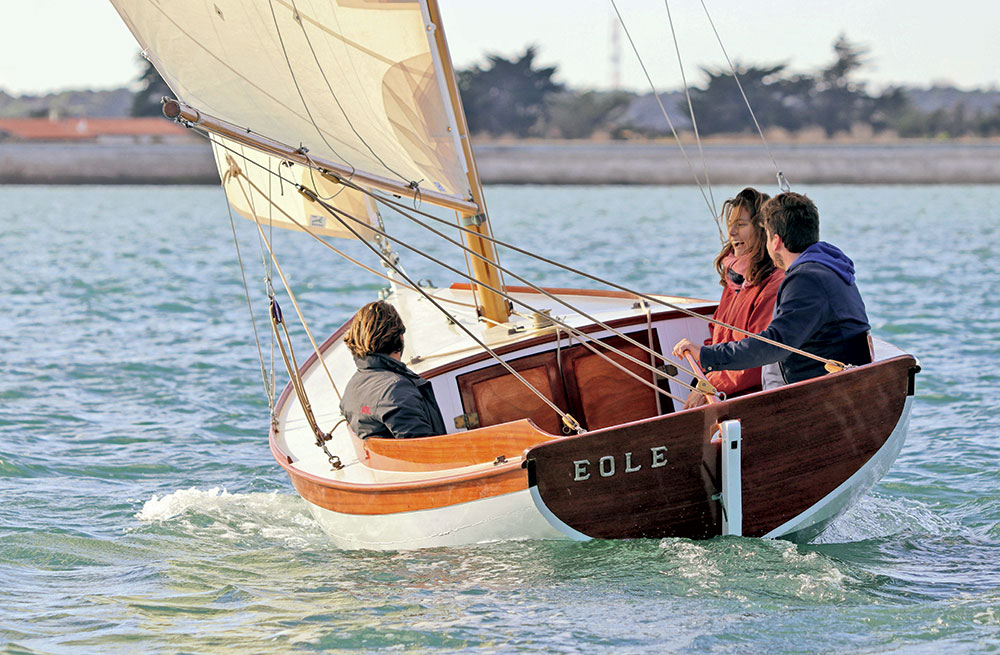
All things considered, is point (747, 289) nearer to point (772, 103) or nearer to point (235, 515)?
point (235, 515)

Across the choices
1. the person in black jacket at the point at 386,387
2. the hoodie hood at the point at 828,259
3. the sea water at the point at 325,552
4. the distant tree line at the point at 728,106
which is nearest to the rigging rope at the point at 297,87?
the person in black jacket at the point at 386,387

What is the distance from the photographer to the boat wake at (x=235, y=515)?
5805 mm

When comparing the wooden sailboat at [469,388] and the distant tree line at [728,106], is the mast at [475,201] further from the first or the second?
the distant tree line at [728,106]

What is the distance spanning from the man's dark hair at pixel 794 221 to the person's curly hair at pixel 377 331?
161 centimetres

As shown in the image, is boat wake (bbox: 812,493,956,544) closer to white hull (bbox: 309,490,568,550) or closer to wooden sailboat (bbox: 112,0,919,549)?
wooden sailboat (bbox: 112,0,919,549)

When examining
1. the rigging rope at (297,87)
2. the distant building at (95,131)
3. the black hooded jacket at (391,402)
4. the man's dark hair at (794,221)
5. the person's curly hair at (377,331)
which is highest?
the distant building at (95,131)

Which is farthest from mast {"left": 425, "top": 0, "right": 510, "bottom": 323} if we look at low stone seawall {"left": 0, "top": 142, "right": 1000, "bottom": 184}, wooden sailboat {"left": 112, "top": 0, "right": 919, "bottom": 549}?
low stone seawall {"left": 0, "top": 142, "right": 1000, "bottom": 184}

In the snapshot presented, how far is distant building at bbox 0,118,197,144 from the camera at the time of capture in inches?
2453

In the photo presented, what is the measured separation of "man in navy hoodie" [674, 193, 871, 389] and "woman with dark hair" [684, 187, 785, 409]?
241mm

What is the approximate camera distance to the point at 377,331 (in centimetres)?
504

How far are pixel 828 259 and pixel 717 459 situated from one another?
877 mm

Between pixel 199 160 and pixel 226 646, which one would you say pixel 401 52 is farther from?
pixel 199 160

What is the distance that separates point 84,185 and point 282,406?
49689 mm

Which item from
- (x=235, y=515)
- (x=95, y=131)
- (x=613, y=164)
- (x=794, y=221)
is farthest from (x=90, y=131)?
(x=794, y=221)
